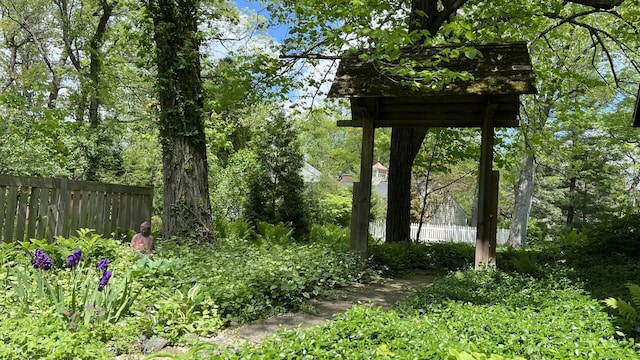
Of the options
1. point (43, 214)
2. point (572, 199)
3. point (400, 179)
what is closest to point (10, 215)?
point (43, 214)

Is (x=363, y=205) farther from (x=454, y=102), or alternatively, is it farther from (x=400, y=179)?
(x=400, y=179)

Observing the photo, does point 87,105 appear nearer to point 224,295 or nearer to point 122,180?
point 122,180

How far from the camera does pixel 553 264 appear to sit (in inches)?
283

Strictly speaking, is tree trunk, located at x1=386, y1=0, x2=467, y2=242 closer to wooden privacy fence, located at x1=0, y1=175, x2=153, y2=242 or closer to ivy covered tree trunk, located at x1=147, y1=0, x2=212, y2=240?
ivy covered tree trunk, located at x1=147, y1=0, x2=212, y2=240

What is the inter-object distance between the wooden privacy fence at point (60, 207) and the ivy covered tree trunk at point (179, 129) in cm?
105

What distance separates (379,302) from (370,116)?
3388 millimetres

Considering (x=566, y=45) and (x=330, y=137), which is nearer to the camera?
(x=566, y=45)

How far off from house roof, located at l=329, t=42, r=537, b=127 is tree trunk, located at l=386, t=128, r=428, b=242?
9.31 feet

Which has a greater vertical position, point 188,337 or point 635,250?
point 635,250

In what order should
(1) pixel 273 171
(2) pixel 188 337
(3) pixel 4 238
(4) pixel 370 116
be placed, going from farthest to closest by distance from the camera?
1. (1) pixel 273 171
2. (4) pixel 370 116
3. (3) pixel 4 238
4. (2) pixel 188 337

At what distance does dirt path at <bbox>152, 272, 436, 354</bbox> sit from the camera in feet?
13.5

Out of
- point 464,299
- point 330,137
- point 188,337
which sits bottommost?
point 188,337

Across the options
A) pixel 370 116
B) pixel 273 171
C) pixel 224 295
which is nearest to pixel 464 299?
pixel 224 295

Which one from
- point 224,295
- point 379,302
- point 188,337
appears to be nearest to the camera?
point 188,337
